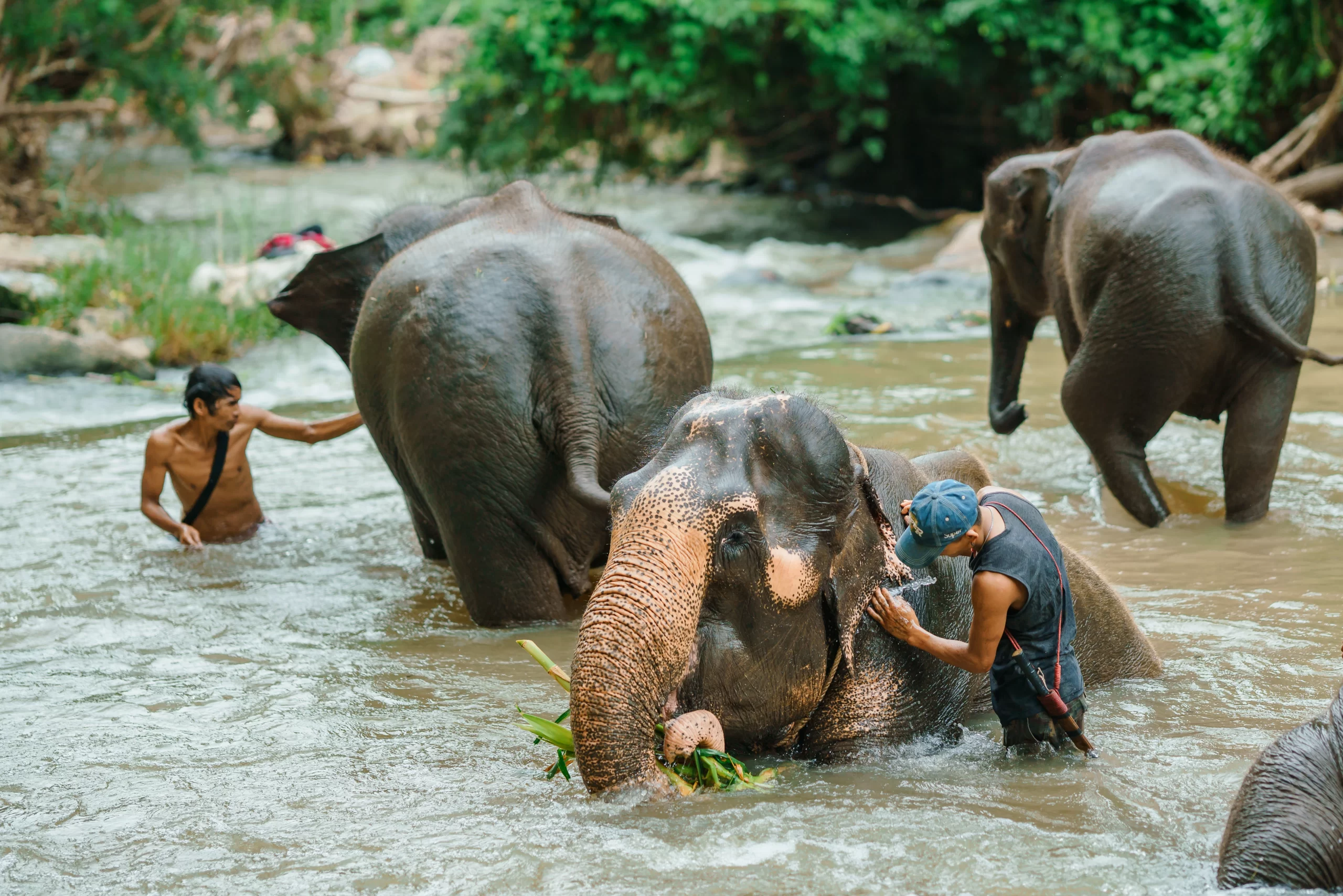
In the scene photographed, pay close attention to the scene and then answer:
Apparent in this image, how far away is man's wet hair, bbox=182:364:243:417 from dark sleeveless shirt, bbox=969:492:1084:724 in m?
3.97

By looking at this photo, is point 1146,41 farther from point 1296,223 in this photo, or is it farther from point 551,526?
point 551,526

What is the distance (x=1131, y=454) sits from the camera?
596cm

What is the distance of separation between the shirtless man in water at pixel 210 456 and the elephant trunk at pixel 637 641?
3675 mm

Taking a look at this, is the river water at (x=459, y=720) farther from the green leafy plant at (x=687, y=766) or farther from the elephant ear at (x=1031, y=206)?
the elephant ear at (x=1031, y=206)

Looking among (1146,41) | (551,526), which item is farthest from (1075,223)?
(1146,41)

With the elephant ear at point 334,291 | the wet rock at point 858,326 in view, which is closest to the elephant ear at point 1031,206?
the elephant ear at point 334,291

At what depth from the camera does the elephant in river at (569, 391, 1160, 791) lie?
2.91 metres

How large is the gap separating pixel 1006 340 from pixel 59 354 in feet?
21.6

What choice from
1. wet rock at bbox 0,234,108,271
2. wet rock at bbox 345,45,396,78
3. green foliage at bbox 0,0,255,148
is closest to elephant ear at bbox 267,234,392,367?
wet rock at bbox 0,234,108,271

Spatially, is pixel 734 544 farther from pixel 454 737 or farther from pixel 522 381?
pixel 522 381

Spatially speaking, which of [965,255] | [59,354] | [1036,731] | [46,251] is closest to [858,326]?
[965,255]

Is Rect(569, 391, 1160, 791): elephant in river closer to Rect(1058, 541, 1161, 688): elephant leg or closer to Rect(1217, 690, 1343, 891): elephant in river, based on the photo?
Rect(1058, 541, 1161, 688): elephant leg

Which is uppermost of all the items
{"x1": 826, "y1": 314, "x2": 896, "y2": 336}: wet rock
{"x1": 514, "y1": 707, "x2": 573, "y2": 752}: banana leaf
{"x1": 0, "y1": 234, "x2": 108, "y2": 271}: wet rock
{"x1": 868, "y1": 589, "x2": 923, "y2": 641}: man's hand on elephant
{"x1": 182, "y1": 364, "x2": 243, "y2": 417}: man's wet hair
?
A: {"x1": 868, "y1": 589, "x2": 923, "y2": 641}: man's hand on elephant

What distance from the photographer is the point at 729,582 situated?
10.2 feet
